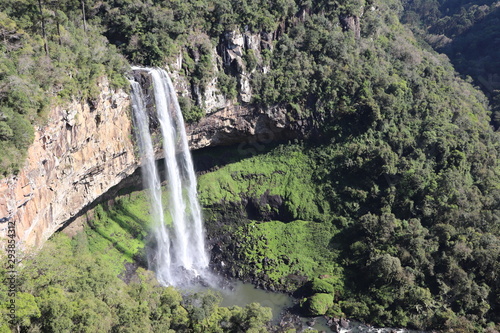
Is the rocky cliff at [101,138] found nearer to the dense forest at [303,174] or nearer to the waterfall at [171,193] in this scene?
the dense forest at [303,174]

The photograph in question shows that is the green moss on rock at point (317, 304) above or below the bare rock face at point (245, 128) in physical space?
below

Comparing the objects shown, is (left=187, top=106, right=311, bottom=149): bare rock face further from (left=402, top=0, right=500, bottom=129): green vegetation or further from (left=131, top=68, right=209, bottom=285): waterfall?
(left=402, top=0, right=500, bottom=129): green vegetation

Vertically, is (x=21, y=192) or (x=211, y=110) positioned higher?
(x=211, y=110)

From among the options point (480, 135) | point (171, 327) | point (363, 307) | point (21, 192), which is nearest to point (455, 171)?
point (480, 135)

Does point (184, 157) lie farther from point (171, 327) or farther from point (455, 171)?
point (455, 171)

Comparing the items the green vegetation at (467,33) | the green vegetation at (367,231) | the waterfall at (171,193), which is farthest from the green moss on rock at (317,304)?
the green vegetation at (467,33)

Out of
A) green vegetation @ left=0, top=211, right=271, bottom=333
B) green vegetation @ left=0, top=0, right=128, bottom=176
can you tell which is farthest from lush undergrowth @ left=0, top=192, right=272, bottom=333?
green vegetation @ left=0, top=0, right=128, bottom=176
